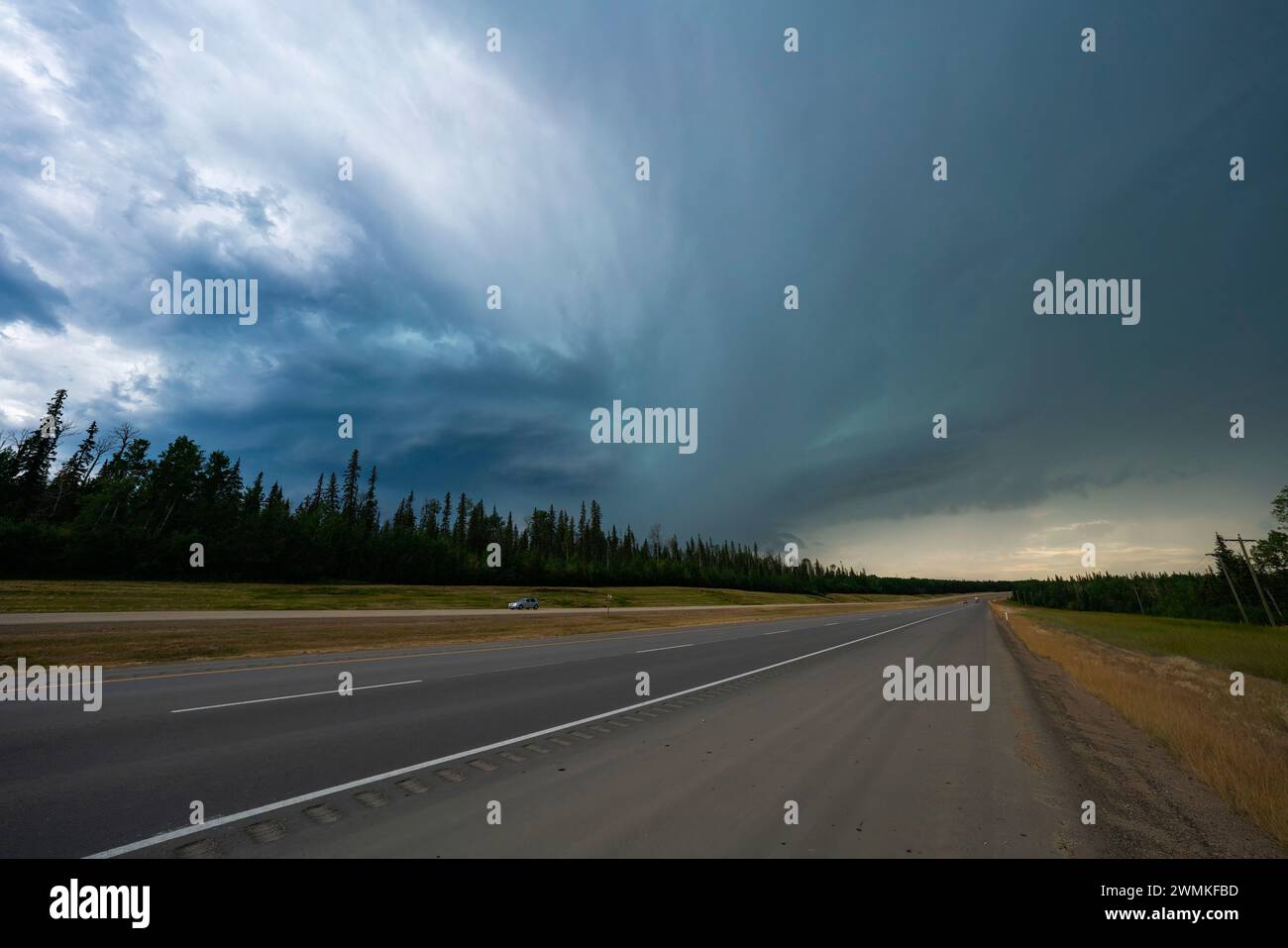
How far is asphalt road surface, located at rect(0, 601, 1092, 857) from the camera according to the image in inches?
165

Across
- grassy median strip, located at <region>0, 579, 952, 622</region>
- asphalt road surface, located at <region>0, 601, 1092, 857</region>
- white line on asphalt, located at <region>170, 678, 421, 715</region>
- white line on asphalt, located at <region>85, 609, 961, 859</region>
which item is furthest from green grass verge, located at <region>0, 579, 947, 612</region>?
white line on asphalt, located at <region>85, 609, 961, 859</region>

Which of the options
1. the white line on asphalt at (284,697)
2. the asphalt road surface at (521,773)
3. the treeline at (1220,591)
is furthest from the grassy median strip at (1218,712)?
the treeline at (1220,591)

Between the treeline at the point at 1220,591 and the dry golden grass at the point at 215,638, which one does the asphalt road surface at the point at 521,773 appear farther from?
the treeline at the point at 1220,591

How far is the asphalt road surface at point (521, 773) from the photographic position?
4203mm

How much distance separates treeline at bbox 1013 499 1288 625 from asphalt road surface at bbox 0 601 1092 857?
225 ft

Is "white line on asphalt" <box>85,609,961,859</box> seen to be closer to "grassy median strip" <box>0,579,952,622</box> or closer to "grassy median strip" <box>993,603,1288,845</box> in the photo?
"grassy median strip" <box>993,603,1288,845</box>

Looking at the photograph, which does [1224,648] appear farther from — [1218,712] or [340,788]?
[340,788]

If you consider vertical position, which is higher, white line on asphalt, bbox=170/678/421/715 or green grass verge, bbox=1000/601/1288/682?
white line on asphalt, bbox=170/678/421/715

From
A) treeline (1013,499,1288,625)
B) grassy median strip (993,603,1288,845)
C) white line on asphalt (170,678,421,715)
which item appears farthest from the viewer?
treeline (1013,499,1288,625)

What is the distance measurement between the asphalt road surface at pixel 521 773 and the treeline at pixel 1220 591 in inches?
2703

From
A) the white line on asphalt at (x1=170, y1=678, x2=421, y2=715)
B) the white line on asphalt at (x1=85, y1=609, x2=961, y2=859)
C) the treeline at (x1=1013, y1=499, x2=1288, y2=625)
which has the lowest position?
the treeline at (x1=1013, y1=499, x2=1288, y2=625)

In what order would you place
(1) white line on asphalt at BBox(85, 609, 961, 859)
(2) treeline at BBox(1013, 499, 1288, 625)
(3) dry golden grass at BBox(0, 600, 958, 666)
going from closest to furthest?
1. (1) white line on asphalt at BBox(85, 609, 961, 859)
2. (3) dry golden grass at BBox(0, 600, 958, 666)
3. (2) treeline at BBox(1013, 499, 1288, 625)
